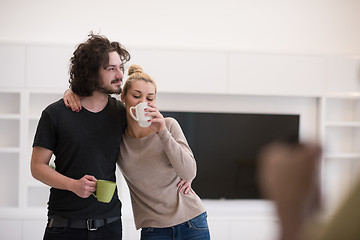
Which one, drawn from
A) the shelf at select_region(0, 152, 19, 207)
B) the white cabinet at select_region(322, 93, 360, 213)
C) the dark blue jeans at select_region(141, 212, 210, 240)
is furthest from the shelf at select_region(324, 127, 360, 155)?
the shelf at select_region(0, 152, 19, 207)

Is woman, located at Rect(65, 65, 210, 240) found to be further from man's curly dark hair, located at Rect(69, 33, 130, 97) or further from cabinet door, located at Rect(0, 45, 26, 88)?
cabinet door, located at Rect(0, 45, 26, 88)

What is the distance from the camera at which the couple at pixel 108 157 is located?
1.74 metres

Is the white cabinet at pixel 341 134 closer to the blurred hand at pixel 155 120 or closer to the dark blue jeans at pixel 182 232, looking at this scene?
the dark blue jeans at pixel 182 232

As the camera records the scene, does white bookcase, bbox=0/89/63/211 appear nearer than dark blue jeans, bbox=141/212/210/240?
No

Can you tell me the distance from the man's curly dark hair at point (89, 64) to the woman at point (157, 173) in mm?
147

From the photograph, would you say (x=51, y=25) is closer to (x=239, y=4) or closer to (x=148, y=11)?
(x=148, y=11)

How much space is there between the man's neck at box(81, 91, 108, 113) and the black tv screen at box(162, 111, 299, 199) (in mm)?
2285

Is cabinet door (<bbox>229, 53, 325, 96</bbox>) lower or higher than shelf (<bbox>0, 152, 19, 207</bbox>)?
higher

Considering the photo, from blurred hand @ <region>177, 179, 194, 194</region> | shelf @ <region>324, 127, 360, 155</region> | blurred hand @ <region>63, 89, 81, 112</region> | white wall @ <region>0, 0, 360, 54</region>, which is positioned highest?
white wall @ <region>0, 0, 360, 54</region>

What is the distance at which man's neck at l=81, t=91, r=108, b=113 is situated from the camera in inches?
72.0

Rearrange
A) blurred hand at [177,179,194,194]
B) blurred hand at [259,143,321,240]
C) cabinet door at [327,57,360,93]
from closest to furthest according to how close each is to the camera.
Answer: blurred hand at [259,143,321,240]
blurred hand at [177,179,194,194]
cabinet door at [327,57,360,93]

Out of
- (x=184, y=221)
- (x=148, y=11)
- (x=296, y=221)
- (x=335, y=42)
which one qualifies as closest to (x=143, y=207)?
(x=184, y=221)

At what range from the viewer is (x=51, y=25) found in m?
4.09

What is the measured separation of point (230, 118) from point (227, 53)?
61 centimetres
